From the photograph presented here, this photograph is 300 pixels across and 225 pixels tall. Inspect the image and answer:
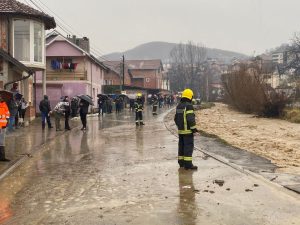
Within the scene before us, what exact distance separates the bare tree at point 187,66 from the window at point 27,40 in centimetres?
10444

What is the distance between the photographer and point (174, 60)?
512 ft

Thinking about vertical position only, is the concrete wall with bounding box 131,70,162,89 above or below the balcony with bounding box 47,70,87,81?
above

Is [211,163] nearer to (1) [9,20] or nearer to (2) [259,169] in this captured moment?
(2) [259,169]

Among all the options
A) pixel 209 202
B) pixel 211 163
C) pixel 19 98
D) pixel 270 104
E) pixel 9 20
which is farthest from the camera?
pixel 270 104

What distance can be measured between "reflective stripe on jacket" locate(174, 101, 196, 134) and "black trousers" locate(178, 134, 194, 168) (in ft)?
0.45

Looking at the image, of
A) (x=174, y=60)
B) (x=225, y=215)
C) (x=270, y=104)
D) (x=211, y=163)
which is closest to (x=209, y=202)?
(x=225, y=215)

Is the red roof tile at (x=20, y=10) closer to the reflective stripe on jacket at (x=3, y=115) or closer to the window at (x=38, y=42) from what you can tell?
the window at (x=38, y=42)

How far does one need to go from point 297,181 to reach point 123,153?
6342 mm

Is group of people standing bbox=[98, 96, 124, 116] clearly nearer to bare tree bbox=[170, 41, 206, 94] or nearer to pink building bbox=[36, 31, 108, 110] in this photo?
pink building bbox=[36, 31, 108, 110]

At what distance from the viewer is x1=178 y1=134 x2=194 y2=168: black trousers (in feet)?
38.3

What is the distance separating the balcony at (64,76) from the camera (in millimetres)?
48656

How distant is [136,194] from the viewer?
8953 millimetres

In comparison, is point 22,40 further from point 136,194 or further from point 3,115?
point 136,194

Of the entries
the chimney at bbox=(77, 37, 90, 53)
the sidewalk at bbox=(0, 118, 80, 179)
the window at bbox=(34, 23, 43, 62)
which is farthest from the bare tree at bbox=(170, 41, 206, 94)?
the sidewalk at bbox=(0, 118, 80, 179)
